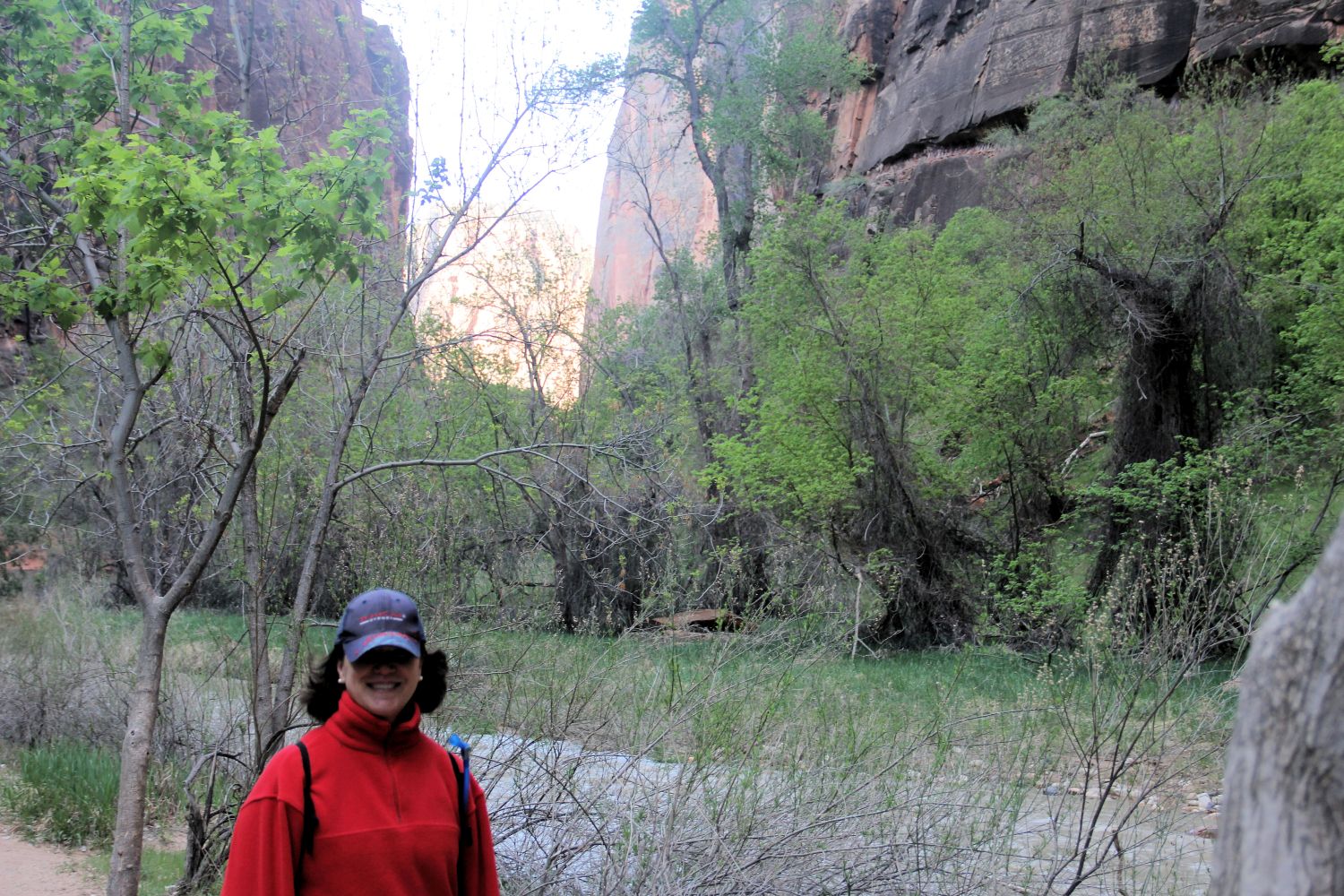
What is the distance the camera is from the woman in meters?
2.07

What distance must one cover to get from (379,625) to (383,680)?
13 centimetres

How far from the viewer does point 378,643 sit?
2289 mm

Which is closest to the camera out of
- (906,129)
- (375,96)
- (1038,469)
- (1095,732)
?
(1095,732)

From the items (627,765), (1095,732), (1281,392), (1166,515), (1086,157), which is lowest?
(627,765)

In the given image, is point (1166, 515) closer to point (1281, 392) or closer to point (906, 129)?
point (1281, 392)

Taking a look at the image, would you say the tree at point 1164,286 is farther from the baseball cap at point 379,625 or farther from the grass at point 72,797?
the baseball cap at point 379,625

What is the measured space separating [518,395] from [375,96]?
14084 millimetres

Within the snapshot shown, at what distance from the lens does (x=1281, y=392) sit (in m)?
14.3

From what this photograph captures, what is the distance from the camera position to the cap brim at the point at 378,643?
229cm

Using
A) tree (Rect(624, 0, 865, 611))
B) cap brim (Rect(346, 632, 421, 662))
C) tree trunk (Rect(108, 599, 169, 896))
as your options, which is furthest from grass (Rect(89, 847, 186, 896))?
tree (Rect(624, 0, 865, 611))

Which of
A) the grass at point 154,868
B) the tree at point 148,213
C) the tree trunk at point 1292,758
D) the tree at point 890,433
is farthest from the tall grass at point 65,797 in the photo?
the tree at point 890,433

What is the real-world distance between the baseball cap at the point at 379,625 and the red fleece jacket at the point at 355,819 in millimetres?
124

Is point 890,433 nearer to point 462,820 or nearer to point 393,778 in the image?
point 462,820

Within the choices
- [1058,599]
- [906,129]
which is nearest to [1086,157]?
[1058,599]
